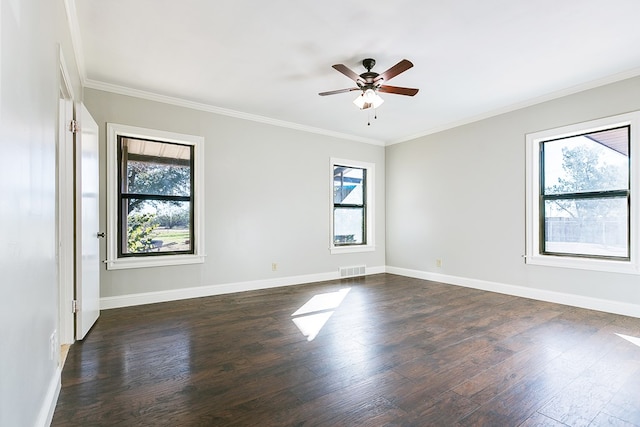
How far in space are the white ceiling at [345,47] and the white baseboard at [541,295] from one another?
2.55m

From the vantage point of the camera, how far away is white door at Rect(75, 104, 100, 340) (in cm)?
282

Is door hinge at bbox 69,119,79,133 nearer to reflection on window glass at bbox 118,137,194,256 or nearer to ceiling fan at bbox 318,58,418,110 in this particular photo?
reflection on window glass at bbox 118,137,194,256

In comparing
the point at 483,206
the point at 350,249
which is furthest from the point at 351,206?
the point at 483,206

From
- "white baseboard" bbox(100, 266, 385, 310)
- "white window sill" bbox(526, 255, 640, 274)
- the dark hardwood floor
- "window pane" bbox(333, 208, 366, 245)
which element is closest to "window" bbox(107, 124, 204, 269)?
"white baseboard" bbox(100, 266, 385, 310)

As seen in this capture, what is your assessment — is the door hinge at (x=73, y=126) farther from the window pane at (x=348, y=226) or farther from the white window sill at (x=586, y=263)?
the white window sill at (x=586, y=263)

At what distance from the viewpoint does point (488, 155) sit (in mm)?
4820

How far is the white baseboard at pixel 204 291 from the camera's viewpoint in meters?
3.87

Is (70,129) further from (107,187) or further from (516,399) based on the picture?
(516,399)

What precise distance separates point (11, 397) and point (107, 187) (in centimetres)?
317

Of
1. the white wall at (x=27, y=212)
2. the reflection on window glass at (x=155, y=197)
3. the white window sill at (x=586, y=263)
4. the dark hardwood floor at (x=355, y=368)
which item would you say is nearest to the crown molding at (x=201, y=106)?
the reflection on window glass at (x=155, y=197)

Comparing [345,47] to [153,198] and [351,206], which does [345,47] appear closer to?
[153,198]

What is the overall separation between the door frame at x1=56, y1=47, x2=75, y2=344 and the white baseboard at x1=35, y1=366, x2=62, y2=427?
850 mm

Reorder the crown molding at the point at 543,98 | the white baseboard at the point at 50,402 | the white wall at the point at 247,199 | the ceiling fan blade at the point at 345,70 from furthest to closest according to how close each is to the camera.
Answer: the white wall at the point at 247,199 → the crown molding at the point at 543,98 → the ceiling fan blade at the point at 345,70 → the white baseboard at the point at 50,402

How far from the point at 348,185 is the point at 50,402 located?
513 centimetres
